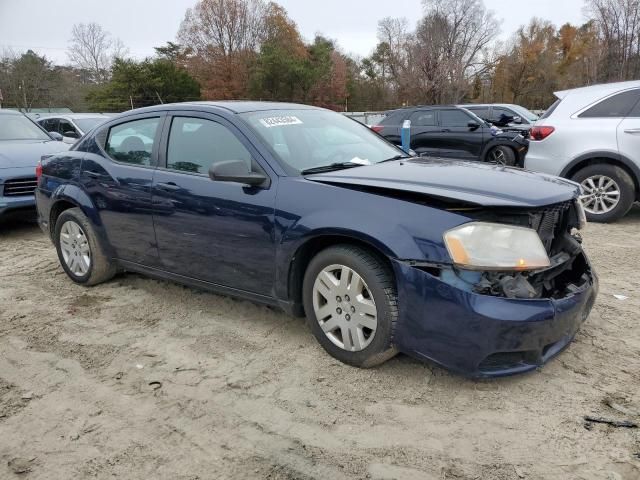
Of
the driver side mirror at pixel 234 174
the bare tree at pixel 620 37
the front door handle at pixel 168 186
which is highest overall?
the bare tree at pixel 620 37

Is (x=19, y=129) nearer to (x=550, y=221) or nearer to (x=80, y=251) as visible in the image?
(x=80, y=251)

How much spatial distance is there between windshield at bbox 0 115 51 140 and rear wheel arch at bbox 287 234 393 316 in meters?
6.55

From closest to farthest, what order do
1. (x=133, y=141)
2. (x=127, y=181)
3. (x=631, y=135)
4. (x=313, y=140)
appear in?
(x=313, y=140) → (x=127, y=181) → (x=133, y=141) → (x=631, y=135)

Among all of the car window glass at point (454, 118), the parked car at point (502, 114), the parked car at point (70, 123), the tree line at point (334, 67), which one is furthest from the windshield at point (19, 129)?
the tree line at point (334, 67)

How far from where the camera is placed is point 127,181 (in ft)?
13.6

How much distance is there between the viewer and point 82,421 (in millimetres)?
2719

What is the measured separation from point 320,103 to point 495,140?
126 ft

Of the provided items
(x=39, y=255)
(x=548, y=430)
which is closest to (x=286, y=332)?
(x=548, y=430)

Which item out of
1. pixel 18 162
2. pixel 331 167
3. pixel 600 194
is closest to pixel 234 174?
pixel 331 167

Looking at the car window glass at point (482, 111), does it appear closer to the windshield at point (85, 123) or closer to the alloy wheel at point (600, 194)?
the alloy wheel at point (600, 194)

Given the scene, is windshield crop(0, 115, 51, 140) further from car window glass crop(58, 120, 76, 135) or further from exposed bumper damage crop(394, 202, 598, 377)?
exposed bumper damage crop(394, 202, 598, 377)

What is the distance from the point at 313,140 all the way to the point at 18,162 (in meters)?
5.00

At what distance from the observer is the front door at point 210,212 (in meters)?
3.38

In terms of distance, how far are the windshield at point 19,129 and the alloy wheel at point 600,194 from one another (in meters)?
7.94
